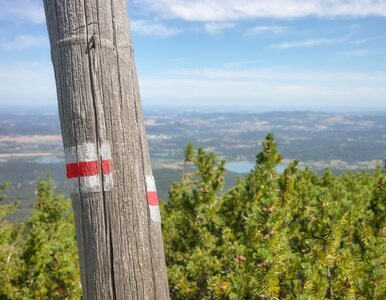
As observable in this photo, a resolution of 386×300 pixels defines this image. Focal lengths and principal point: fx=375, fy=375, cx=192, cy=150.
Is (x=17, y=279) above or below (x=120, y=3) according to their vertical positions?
below

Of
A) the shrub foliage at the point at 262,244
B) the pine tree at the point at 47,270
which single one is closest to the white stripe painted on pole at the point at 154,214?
the shrub foliage at the point at 262,244

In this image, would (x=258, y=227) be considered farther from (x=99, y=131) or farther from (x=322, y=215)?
(x=99, y=131)

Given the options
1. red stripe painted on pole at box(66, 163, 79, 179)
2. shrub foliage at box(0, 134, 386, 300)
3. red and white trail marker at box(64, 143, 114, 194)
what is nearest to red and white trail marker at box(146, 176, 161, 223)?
red and white trail marker at box(64, 143, 114, 194)

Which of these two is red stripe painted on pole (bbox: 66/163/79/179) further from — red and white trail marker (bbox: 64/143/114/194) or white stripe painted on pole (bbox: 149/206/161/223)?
white stripe painted on pole (bbox: 149/206/161/223)

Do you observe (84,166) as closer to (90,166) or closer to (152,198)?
(90,166)

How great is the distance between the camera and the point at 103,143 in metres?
1.58

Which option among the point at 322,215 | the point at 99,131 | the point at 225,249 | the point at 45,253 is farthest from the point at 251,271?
the point at 45,253

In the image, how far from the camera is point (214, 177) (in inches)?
325

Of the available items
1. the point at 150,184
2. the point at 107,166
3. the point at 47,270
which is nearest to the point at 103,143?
the point at 107,166

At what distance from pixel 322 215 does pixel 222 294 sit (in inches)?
60.4

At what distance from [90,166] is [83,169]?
4 cm

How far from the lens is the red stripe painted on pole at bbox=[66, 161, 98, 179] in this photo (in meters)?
1.58

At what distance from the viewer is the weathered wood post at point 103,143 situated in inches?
61.6

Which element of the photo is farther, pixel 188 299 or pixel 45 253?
pixel 45 253
